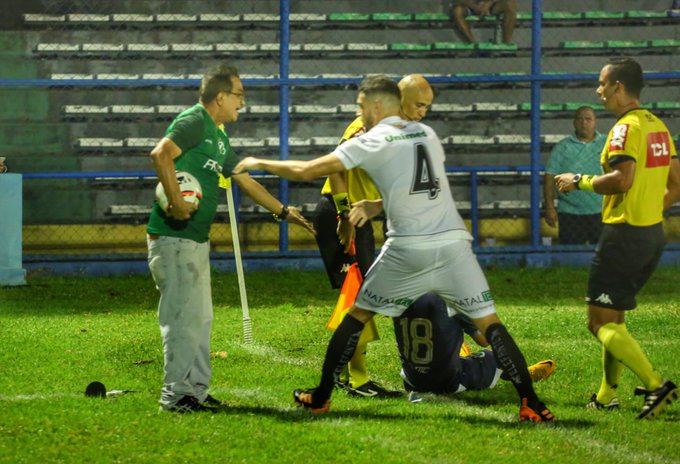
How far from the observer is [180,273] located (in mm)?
7434

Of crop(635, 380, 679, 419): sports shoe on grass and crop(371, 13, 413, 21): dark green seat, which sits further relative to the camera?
crop(371, 13, 413, 21): dark green seat

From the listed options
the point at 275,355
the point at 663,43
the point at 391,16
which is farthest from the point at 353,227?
the point at 663,43

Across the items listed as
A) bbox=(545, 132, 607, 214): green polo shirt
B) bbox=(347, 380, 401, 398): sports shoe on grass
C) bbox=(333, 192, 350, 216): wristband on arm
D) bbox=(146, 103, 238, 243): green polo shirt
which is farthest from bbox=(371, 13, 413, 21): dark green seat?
bbox=(146, 103, 238, 243): green polo shirt

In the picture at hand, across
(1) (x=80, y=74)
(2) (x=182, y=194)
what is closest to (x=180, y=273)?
(2) (x=182, y=194)

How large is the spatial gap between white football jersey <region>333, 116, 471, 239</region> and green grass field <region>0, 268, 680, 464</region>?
1.12 metres

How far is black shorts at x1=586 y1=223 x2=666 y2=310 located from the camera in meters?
7.62

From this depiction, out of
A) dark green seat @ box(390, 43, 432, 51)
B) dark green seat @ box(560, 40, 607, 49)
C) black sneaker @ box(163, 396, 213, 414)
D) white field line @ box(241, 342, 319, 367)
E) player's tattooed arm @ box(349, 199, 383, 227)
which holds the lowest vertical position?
white field line @ box(241, 342, 319, 367)

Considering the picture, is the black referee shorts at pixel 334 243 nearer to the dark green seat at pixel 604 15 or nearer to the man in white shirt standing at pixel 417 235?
the man in white shirt standing at pixel 417 235

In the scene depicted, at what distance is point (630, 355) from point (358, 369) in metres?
1.75

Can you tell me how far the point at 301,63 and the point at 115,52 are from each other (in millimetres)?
2809

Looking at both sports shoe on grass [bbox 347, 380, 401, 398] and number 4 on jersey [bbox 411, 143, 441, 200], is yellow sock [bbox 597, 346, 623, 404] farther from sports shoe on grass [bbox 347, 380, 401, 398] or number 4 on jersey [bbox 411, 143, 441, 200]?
number 4 on jersey [bbox 411, 143, 441, 200]

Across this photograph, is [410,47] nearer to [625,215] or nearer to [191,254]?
[625,215]

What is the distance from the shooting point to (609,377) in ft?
25.5

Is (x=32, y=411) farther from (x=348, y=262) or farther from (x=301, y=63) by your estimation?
(x=301, y=63)
